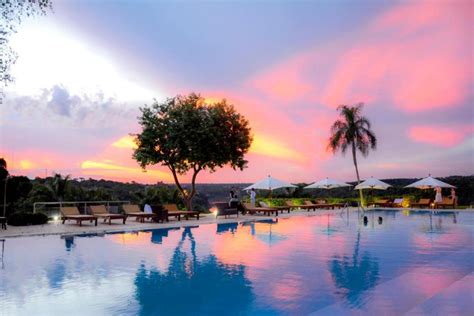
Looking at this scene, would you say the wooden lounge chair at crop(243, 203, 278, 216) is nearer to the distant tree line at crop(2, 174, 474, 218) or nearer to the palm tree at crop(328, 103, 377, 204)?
the distant tree line at crop(2, 174, 474, 218)

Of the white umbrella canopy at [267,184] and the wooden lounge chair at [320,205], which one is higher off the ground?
the white umbrella canopy at [267,184]

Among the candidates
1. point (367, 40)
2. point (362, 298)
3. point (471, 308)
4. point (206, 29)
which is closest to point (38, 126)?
point (206, 29)

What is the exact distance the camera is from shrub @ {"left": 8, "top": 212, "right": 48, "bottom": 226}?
2002cm

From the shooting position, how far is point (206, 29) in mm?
20281

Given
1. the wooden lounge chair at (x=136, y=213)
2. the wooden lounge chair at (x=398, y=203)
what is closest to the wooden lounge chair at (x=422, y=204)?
the wooden lounge chair at (x=398, y=203)

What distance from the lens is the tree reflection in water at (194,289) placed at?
7820mm

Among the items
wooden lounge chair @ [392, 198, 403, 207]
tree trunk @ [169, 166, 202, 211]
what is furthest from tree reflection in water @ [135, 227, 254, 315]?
wooden lounge chair @ [392, 198, 403, 207]

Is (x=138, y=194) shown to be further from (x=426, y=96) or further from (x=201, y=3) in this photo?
(x=426, y=96)

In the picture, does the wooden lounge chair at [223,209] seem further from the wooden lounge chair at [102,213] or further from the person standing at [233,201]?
the wooden lounge chair at [102,213]

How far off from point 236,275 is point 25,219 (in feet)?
43.8

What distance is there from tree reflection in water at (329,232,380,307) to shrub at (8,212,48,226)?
1380cm

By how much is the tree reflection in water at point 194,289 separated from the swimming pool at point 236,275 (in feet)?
0.06

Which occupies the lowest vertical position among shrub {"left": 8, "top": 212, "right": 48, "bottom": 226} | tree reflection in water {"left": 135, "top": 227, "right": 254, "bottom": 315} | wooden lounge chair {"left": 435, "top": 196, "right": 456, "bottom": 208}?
tree reflection in water {"left": 135, "top": 227, "right": 254, "bottom": 315}

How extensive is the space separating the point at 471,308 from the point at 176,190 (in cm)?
2564
